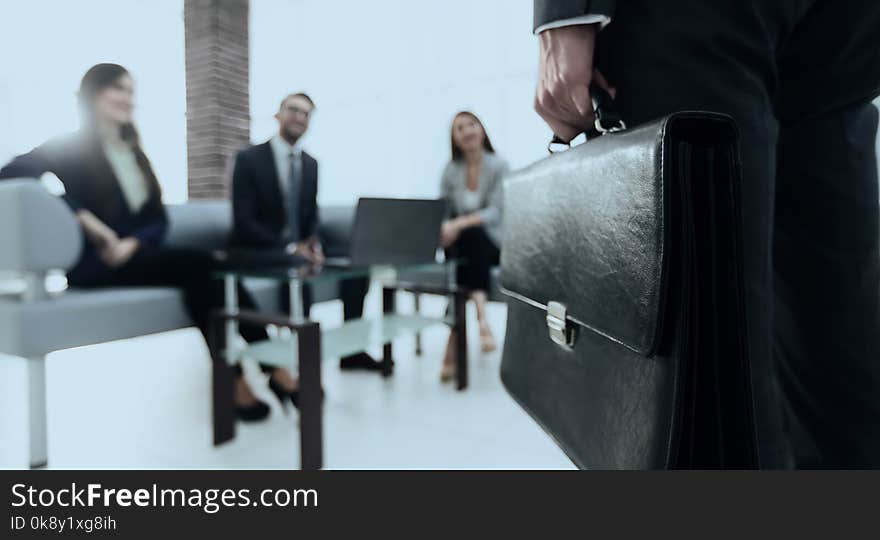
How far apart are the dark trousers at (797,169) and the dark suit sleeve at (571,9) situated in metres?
0.04

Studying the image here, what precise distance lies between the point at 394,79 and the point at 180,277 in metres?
4.65

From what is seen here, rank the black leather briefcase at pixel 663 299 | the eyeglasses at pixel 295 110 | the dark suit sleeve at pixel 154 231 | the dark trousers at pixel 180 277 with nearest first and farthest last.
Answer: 1. the black leather briefcase at pixel 663 299
2. the dark trousers at pixel 180 277
3. the dark suit sleeve at pixel 154 231
4. the eyeglasses at pixel 295 110

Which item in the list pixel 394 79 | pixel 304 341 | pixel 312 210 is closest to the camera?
pixel 304 341

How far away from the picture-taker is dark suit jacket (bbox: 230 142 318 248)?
2.34 meters

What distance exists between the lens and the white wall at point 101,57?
3855mm

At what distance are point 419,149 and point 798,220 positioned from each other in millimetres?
5436

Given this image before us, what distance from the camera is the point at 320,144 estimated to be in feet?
21.9

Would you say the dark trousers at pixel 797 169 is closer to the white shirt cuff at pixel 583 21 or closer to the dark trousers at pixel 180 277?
the white shirt cuff at pixel 583 21

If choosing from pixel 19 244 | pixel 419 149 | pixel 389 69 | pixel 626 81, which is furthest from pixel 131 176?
pixel 389 69

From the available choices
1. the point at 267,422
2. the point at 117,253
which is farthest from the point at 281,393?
the point at 117,253

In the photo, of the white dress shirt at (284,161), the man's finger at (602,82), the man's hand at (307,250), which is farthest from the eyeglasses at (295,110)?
the man's finger at (602,82)

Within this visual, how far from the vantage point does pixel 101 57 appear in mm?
3371

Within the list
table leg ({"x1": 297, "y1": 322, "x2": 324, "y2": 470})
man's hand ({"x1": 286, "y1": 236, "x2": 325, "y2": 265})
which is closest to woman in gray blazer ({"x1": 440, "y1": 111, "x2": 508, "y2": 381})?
man's hand ({"x1": 286, "y1": 236, "x2": 325, "y2": 265})

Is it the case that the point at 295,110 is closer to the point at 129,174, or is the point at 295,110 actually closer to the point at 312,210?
the point at 312,210
